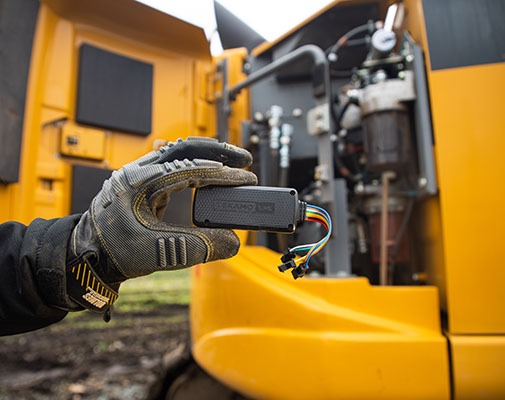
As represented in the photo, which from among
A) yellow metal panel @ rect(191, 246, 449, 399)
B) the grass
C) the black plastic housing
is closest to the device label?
the black plastic housing

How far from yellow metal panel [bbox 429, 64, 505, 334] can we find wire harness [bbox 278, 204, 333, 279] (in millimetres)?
711

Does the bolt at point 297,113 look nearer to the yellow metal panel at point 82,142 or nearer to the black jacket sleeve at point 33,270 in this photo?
the yellow metal panel at point 82,142

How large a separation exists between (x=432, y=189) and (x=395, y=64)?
67 centimetres

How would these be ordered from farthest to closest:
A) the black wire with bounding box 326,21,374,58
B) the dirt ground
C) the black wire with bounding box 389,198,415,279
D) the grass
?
the grass < the dirt ground < the black wire with bounding box 326,21,374,58 < the black wire with bounding box 389,198,415,279

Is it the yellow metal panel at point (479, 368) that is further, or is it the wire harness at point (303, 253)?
the yellow metal panel at point (479, 368)

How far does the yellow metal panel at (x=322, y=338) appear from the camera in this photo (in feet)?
4.70

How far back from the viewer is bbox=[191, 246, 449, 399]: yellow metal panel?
1.43 m

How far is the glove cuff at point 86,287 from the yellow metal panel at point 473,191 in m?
1.19

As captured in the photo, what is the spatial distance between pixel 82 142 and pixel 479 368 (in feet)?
5.86

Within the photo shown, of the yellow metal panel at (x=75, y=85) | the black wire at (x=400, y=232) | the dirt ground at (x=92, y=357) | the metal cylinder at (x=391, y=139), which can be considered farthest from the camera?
the dirt ground at (x=92, y=357)

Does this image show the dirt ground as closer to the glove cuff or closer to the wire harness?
the glove cuff

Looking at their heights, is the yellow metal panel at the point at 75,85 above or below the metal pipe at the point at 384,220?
above

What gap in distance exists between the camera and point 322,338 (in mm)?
1500

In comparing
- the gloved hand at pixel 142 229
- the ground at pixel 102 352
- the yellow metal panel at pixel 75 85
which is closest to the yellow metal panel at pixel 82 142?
the yellow metal panel at pixel 75 85
